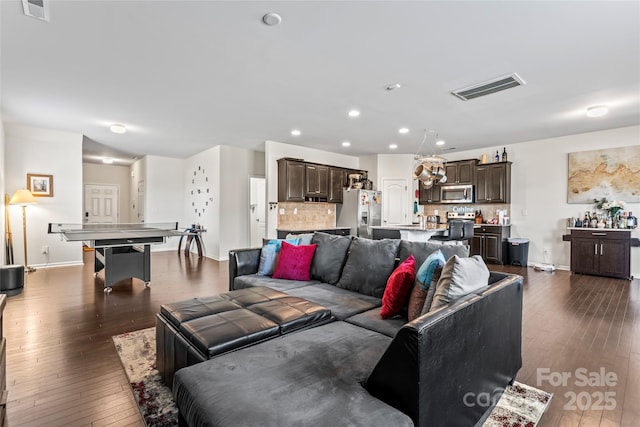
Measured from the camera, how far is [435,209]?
813cm

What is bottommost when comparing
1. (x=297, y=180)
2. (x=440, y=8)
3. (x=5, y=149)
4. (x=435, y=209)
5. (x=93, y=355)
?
(x=93, y=355)

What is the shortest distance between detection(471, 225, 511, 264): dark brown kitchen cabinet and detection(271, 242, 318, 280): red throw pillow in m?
4.98

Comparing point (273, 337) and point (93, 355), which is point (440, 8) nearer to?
point (273, 337)

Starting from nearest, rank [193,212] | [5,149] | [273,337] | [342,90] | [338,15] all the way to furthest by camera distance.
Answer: [273,337]
[338,15]
[342,90]
[5,149]
[193,212]

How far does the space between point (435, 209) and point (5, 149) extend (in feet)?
30.0

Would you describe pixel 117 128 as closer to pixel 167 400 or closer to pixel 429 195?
pixel 167 400

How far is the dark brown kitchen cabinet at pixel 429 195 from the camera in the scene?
7.89 meters

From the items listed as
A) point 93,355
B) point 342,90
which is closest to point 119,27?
point 342,90

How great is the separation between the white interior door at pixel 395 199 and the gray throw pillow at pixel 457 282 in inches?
245

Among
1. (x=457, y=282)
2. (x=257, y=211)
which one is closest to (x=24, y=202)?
(x=257, y=211)

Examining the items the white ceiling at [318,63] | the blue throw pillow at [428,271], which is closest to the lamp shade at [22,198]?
the white ceiling at [318,63]

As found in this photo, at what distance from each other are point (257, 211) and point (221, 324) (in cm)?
631

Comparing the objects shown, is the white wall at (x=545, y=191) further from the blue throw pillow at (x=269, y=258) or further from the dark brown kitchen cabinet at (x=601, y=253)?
the blue throw pillow at (x=269, y=258)

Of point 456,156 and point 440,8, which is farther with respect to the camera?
point 456,156
